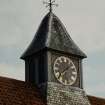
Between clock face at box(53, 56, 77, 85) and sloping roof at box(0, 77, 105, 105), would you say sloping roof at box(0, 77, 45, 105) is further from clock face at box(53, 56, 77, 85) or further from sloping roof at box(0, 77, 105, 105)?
clock face at box(53, 56, 77, 85)

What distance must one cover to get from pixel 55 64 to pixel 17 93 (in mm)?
3189

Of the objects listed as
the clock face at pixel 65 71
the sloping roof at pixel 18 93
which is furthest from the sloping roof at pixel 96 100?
the sloping roof at pixel 18 93

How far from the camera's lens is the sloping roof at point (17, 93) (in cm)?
2730

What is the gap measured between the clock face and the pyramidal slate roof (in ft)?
1.89

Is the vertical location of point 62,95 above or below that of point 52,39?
below

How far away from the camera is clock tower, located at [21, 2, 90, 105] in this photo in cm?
2988

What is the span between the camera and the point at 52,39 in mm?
Answer: 31016

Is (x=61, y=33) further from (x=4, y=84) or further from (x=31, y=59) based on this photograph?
(x=4, y=84)

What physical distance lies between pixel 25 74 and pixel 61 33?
120 inches

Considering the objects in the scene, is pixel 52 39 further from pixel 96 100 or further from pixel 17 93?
pixel 96 100

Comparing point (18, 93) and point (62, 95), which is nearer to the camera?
point (18, 93)

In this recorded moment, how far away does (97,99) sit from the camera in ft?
107

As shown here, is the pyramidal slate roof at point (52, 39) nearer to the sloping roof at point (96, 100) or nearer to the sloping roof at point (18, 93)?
the sloping roof at point (18, 93)

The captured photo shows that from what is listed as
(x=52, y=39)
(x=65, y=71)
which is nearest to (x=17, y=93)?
(x=65, y=71)
